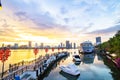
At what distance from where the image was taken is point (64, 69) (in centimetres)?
4075

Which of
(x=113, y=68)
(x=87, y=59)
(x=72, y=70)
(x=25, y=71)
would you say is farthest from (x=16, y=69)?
(x=87, y=59)

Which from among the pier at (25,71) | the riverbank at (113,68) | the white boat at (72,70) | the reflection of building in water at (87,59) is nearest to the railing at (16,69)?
the pier at (25,71)

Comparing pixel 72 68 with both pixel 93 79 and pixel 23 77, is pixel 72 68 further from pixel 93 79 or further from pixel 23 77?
pixel 23 77

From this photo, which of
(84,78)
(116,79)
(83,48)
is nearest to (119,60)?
(116,79)

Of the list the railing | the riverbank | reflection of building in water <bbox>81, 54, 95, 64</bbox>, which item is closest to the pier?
the railing

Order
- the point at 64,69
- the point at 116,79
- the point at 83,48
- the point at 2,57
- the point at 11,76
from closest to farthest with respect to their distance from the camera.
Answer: the point at 11,76, the point at 2,57, the point at 116,79, the point at 64,69, the point at 83,48

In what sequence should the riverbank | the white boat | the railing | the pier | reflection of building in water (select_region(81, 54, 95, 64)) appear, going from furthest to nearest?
1. reflection of building in water (select_region(81, 54, 95, 64))
2. the white boat
3. the riverbank
4. the pier
5. the railing

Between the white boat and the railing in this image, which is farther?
the white boat

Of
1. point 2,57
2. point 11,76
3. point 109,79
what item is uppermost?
point 2,57

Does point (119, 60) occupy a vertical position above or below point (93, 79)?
above

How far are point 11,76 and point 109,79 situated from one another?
17.9 m

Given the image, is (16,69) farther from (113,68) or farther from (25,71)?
(113,68)

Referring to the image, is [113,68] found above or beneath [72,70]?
beneath

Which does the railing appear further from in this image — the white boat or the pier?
the white boat
